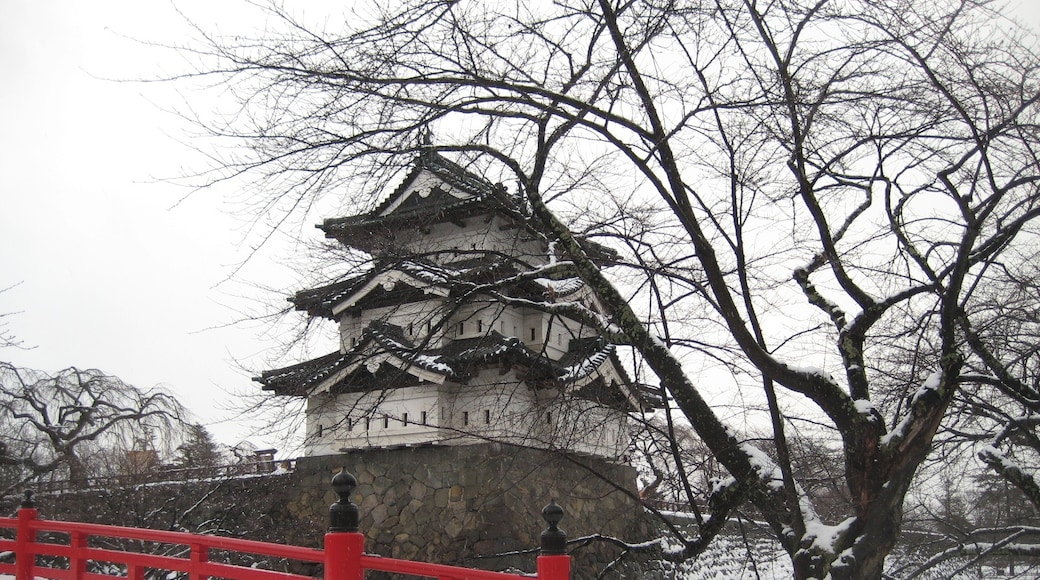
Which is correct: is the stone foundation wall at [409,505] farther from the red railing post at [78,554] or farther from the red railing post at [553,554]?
the red railing post at [553,554]

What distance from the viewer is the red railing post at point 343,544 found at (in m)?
4.08

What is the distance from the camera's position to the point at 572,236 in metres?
5.71

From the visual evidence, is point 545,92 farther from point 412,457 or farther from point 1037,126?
point 412,457

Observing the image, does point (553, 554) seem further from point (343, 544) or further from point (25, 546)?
point (25, 546)

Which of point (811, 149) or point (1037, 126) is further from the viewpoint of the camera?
point (811, 149)

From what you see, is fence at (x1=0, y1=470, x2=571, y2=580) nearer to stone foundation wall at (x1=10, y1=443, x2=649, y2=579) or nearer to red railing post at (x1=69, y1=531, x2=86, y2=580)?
red railing post at (x1=69, y1=531, x2=86, y2=580)

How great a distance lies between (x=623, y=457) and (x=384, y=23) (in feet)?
11.5

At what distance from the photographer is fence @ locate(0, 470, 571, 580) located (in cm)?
357

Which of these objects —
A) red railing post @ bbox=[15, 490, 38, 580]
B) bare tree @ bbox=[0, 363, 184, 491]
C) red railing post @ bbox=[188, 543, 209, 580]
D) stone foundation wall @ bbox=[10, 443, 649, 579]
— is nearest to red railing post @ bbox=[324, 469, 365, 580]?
red railing post @ bbox=[188, 543, 209, 580]

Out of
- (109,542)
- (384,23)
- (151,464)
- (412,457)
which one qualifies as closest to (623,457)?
(384,23)

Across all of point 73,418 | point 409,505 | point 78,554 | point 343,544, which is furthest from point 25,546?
point 73,418

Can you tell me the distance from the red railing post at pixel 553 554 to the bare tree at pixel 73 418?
16.3m

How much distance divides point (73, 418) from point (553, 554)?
64.3ft

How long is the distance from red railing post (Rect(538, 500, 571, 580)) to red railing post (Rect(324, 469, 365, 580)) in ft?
3.49
